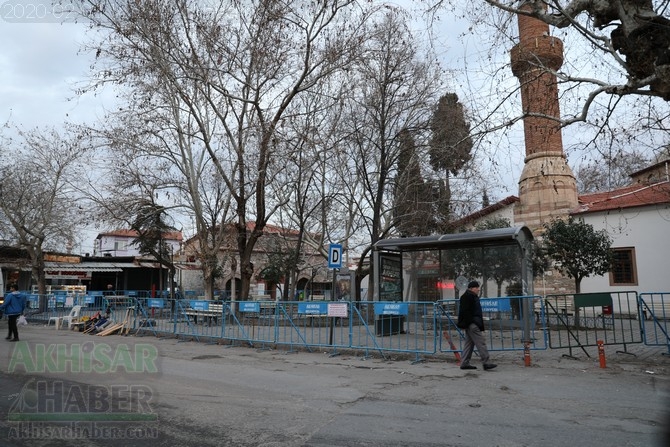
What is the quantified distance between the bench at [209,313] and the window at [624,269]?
20.7 metres

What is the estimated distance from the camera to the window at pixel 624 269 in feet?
81.2

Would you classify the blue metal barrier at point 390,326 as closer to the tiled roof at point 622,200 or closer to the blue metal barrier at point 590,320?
the blue metal barrier at point 590,320

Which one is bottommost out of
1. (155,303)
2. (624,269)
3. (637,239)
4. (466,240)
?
(155,303)

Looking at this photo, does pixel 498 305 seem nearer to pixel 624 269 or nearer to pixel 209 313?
pixel 209 313

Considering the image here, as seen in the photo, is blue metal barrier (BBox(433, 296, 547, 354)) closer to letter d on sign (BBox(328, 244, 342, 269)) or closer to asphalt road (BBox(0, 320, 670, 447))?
asphalt road (BBox(0, 320, 670, 447))

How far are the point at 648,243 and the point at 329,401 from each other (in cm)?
2371

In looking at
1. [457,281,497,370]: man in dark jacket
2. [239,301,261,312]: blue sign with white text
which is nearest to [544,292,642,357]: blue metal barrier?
[457,281,497,370]: man in dark jacket

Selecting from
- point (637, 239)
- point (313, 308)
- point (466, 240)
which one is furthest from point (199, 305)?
point (637, 239)

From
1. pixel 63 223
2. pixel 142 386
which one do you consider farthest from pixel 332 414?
pixel 63 223

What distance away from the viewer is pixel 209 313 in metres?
14.8

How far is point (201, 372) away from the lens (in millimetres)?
9422

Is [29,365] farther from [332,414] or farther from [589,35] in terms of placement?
[589,35]

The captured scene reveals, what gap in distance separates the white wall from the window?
0.20 meters

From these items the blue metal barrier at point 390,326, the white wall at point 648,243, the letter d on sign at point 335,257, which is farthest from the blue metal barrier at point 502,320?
the white wall at point 648,243
